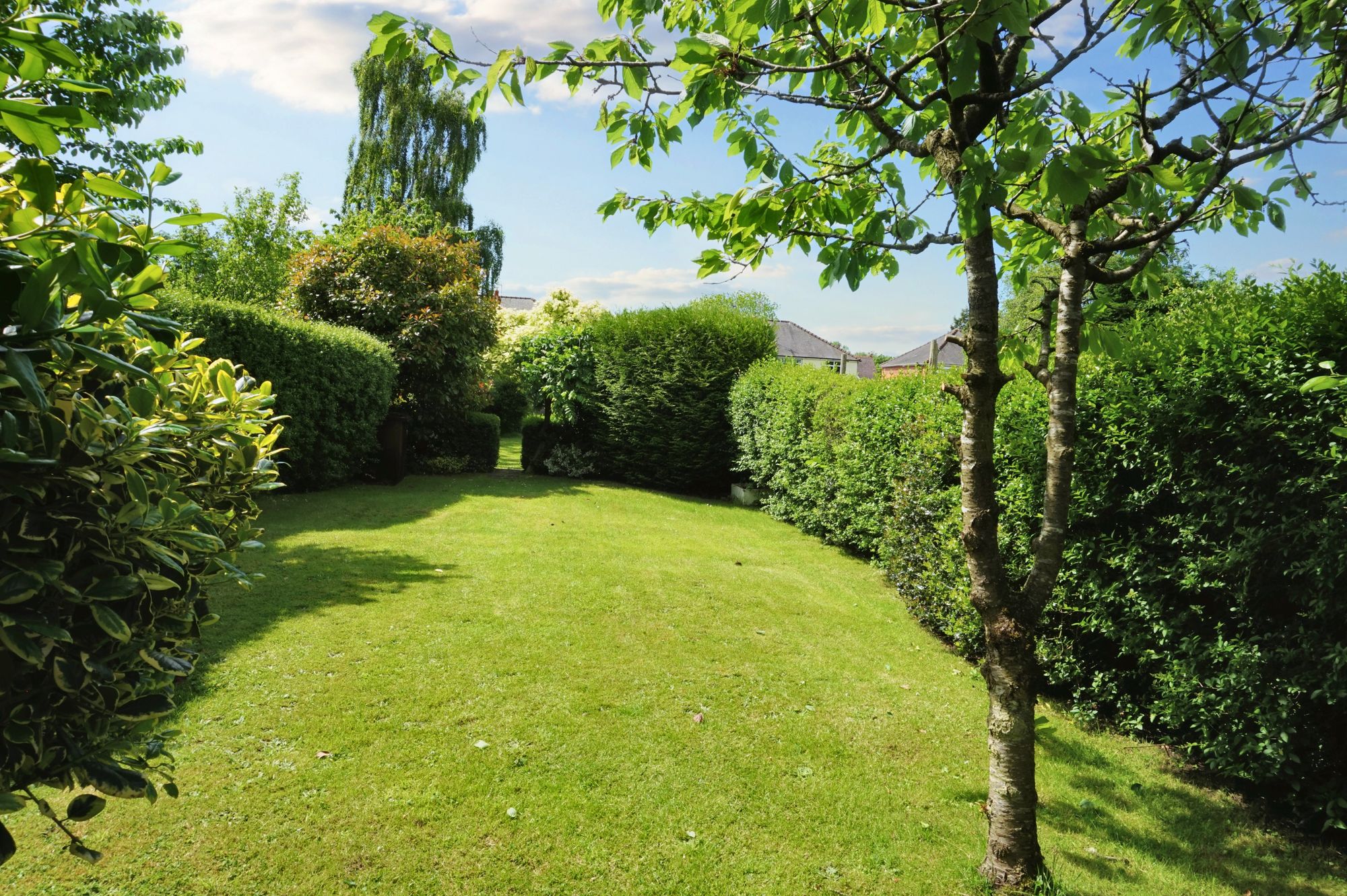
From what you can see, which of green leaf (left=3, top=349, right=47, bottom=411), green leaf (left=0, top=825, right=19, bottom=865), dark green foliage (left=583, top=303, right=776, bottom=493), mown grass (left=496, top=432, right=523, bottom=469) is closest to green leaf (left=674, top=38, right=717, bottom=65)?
green leaf (left=3, top=349, right=47, bottom=411)

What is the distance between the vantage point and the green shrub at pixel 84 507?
59.3 inches

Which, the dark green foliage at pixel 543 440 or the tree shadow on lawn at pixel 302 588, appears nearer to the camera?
the tree shadow on lawn at pixel 302 588

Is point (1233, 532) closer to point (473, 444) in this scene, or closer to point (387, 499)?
point (387, 499)

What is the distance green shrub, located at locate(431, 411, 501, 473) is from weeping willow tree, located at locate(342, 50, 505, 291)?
16.2 metres

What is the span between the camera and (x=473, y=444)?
15992mm

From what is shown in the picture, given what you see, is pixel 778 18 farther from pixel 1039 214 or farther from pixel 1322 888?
pixel 1322 888

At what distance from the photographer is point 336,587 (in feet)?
21.9

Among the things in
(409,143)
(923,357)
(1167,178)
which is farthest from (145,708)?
(923,357)

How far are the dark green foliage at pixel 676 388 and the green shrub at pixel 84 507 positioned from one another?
1221cm

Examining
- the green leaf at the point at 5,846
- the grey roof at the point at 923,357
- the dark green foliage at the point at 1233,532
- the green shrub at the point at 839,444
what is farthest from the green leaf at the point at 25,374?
the grey roof at the point at 923,357

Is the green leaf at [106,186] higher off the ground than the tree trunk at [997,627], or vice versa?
the green leaf at [106,186]

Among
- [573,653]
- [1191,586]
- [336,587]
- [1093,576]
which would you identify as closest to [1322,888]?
[1191,586]

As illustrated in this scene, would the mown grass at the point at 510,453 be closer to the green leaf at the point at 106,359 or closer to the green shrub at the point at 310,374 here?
the green shrub at the point at 310,374

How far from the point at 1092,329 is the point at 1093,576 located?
1.82m
